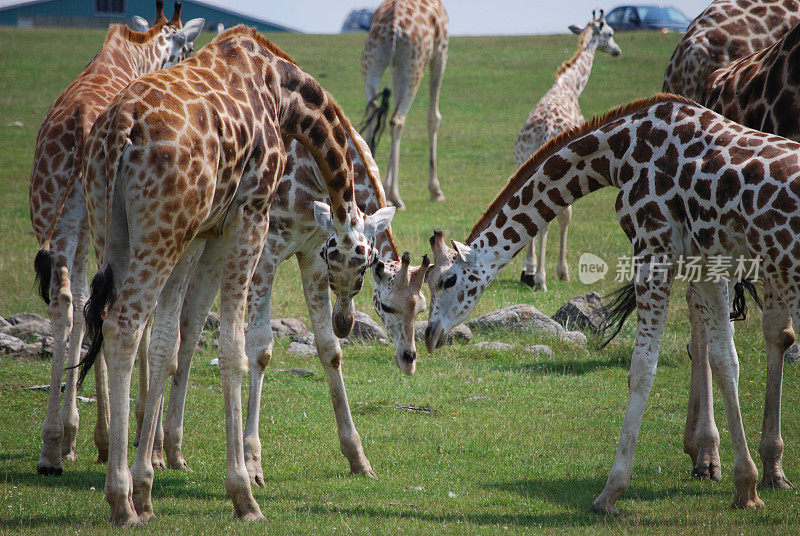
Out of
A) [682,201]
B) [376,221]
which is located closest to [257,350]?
[376,221]

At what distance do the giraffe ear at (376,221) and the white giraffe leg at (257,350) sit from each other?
844mm

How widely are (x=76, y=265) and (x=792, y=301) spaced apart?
5230mm

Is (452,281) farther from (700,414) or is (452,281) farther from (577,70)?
(577,70)

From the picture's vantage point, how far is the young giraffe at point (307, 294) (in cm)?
651

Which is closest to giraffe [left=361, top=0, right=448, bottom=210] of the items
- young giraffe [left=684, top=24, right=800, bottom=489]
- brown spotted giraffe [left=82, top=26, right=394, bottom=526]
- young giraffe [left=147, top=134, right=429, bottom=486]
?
young giraffe [left=147, top=134, right=429, bottom=486]

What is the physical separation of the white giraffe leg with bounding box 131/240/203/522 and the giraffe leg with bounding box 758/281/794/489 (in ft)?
13.8

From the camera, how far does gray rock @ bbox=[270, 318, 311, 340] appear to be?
10641 mm

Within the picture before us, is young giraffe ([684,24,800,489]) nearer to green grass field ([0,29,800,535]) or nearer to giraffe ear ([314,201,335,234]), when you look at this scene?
green grass field ([0,29,800,535])

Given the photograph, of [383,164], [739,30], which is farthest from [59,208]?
[383,164]

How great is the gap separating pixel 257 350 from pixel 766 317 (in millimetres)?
3893

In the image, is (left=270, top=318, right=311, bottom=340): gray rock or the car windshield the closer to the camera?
(left=270, top=318, right=311, bottom=340): gray rock

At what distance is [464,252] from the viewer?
690 cm

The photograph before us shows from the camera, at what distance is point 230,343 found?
5566mm

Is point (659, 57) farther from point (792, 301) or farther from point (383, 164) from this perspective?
point (792, 301)
